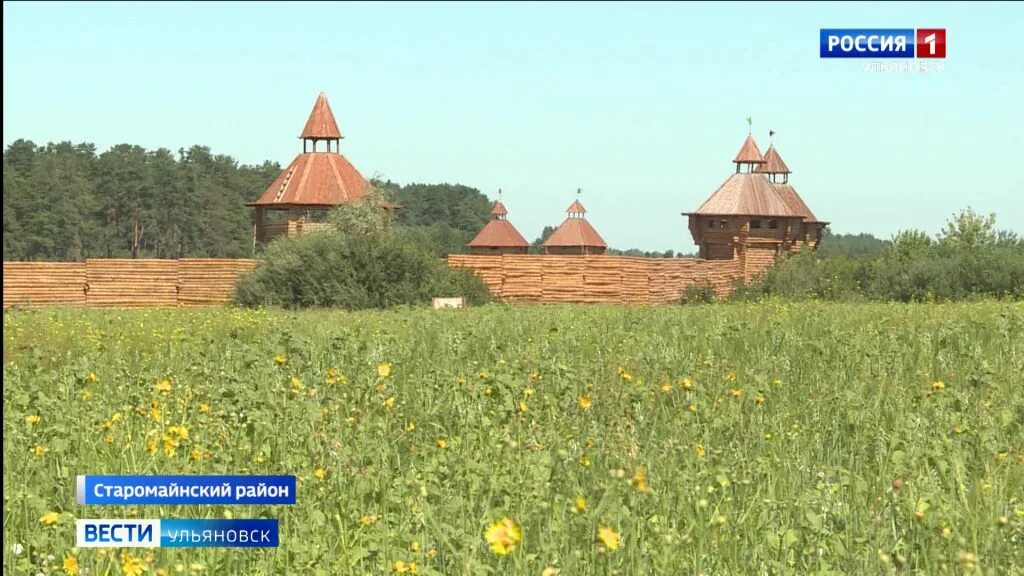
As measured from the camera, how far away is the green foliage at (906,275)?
28734 mm

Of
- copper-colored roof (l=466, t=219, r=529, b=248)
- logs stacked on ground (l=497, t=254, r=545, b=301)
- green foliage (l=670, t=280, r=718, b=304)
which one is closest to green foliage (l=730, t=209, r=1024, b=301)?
green foliage (l=670, t=280, r=718, b=304)

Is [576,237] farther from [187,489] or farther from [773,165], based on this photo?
[187,489]

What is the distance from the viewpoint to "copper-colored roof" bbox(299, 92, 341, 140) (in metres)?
48.7

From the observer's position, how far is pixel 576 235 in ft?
236

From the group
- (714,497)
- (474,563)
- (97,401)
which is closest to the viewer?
(474,563)

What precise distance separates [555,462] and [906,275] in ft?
88.5

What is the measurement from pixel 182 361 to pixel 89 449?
458 centimetres

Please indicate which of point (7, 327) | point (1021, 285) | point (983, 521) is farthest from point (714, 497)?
point (1021, 285)

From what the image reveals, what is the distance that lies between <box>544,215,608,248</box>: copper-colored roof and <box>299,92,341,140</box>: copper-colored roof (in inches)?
1025

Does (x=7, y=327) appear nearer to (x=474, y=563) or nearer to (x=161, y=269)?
(x=474, y=563)

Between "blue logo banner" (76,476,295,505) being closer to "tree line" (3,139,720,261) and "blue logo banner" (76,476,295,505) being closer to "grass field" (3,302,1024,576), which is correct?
"grass field" (3,302,1024,576)

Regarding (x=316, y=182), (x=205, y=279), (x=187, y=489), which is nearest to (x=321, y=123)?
(x=316, y=182)

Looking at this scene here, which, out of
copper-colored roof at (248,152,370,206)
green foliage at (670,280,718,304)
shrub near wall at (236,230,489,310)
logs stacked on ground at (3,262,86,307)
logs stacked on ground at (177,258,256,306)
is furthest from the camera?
copper-colored roof at (248,152,370,206)

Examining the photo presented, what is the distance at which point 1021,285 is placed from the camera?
2823cm
